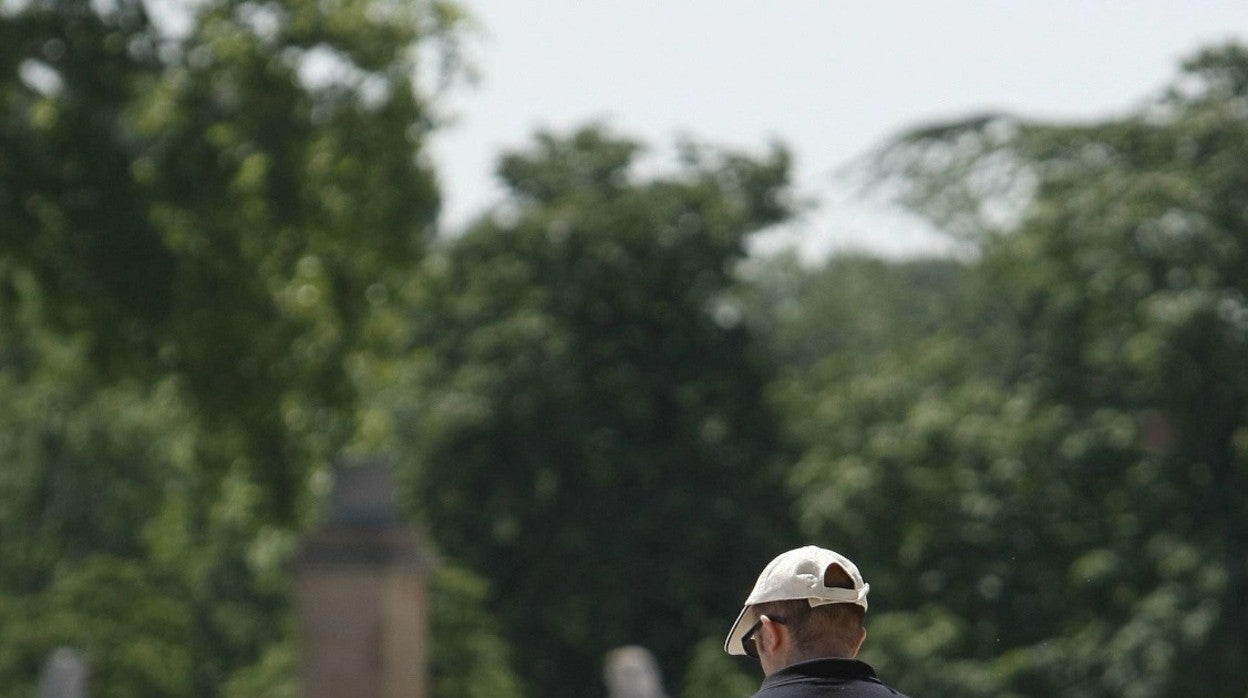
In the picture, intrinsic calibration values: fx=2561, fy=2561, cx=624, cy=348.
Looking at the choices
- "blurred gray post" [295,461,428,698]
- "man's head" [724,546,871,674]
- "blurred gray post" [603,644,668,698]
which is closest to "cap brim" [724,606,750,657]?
"man's head" [724,546,871,674]

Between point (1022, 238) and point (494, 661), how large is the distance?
10.1 meters

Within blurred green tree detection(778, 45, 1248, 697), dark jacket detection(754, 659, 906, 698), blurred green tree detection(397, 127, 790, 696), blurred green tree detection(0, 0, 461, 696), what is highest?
blurred green tree detection(397, 127, 790, 696)

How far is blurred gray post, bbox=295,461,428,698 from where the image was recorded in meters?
20.4

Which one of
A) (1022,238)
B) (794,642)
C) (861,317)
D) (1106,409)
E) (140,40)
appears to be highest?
(861,317)

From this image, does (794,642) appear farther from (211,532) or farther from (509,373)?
(211,532)

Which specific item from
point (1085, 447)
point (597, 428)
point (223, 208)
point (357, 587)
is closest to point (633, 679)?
point (357, 587)

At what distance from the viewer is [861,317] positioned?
58.3m

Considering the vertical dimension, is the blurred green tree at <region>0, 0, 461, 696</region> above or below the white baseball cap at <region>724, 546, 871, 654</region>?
above

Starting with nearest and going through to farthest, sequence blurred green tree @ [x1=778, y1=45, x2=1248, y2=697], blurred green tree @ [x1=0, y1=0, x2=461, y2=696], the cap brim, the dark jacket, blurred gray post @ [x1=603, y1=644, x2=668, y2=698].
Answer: the dark jacket → the cap brim → blurred green tree @ [x1=0, y1=0, x2=461, y2=696] → blurred gray post @ [x1=603, y1=644, x2=668, y2=698] → blurred green tree @ [x1=778, y1=45, x2=1248, y2=697]

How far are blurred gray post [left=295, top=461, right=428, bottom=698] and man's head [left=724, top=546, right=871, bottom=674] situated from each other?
16.7 m

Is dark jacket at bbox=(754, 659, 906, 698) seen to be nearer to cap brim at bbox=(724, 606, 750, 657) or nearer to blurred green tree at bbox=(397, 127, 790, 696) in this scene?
cap brim at bbox=(724, 606, 750, 657)

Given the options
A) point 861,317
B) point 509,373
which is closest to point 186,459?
point 509,373

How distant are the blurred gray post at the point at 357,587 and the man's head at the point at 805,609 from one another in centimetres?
1670

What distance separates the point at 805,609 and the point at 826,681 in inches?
4.3
